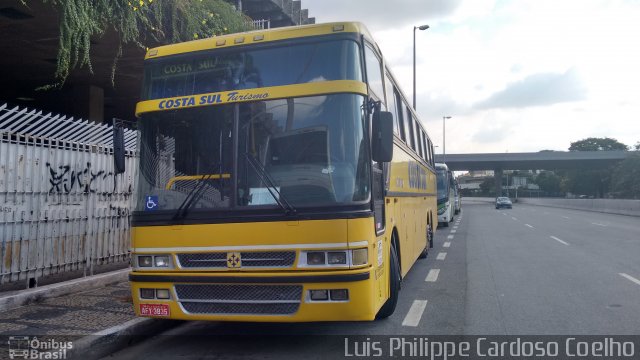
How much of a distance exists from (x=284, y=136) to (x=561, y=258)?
945 cm

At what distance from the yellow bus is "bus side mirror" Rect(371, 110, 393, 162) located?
0.01m

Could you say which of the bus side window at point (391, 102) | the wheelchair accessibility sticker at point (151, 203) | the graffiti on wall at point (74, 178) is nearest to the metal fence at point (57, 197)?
the graffiti on wall at point (74, 178)

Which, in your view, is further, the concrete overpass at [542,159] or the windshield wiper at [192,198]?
the concrete overpass at [542,159]

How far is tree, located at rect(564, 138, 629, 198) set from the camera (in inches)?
3656

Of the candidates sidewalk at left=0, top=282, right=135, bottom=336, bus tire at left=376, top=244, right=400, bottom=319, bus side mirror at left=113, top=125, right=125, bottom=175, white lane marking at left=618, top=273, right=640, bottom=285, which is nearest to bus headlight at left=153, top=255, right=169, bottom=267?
sidewalk at left=0, top=282, right=135, bottom=336

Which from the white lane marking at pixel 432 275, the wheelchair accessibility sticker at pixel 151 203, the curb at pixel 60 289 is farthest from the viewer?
the white lane marking at pixel 432 275

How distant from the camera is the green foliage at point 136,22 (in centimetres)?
720

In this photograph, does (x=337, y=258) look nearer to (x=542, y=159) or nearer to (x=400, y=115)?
(x=400, y=115)

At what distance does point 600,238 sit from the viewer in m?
17.3

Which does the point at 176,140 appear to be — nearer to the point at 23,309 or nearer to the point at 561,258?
the point at 23,309

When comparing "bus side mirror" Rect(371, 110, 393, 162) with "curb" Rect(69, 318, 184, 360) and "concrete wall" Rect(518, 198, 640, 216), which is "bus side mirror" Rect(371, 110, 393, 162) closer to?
"curb" Rect(69, 318, 184, 360)

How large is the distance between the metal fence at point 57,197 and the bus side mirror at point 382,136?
316cm

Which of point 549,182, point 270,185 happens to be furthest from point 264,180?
point 549,182

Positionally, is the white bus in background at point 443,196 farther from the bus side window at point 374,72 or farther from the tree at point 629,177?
the tree at point 629,177
